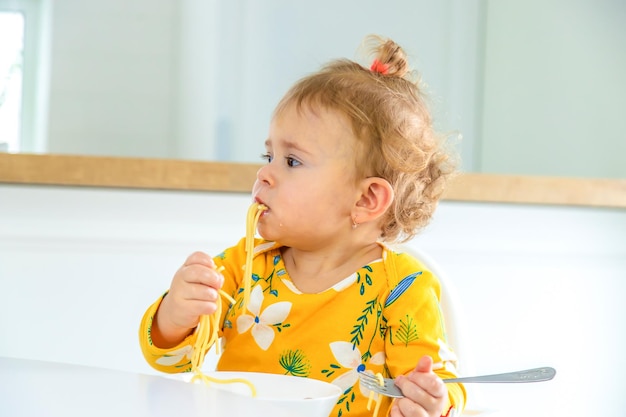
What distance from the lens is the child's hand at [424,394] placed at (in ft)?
2.68

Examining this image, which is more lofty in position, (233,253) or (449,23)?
(449,23)

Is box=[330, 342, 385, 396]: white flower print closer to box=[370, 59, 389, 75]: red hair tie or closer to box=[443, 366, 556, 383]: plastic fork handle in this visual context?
box=[443, 366, 556, 383]: plastic fork handle

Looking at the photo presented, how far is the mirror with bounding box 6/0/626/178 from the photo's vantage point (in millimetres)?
2312

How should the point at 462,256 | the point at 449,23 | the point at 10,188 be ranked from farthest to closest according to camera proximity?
the point at 449,23 → the point at 462,256 → the point at 10,188

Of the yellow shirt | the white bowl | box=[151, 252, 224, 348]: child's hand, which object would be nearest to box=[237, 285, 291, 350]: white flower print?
the yellow shirt

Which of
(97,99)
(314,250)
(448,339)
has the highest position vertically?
(97,99)

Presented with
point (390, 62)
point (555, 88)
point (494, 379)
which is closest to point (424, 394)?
point (494, 379)

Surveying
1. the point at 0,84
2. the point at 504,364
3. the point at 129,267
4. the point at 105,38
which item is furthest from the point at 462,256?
the point at 0,84

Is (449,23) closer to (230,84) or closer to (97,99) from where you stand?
(230,84)

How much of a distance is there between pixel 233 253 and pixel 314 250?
10 cm

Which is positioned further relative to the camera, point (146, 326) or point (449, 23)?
point (449, 23)

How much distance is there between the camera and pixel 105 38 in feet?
7.63

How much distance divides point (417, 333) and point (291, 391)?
1.06ft

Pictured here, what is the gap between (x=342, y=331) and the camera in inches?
40.5
